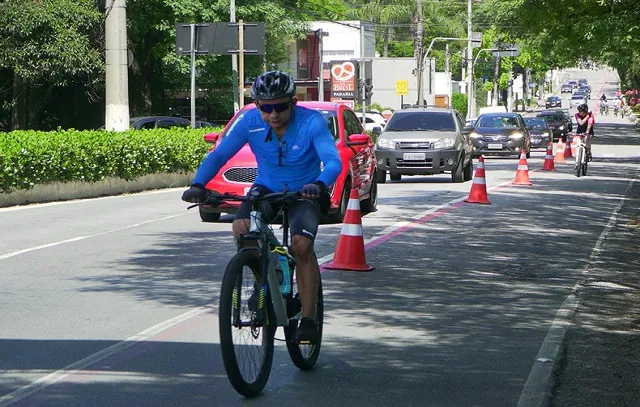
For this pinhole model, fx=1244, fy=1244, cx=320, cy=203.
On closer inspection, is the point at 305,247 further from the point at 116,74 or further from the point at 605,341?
the point at 116,74

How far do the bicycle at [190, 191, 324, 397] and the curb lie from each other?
47.1 ft

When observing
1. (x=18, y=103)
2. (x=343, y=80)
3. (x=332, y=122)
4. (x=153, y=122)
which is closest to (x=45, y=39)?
(x=18, y=103)

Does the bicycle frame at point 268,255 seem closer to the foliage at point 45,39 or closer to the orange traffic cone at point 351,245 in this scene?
the orange traffic cone at point 351,245

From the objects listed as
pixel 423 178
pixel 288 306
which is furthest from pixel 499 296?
pixel 423 178

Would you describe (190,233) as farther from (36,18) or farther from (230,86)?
(230,86)

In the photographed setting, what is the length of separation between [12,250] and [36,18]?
2443 cm

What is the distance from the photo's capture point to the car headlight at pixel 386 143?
26505 mm

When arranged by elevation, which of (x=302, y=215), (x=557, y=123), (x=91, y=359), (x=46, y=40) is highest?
(x=46, y=40)

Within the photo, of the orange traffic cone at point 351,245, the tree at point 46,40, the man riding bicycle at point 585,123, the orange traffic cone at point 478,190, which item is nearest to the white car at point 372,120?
the tree at point 46,40

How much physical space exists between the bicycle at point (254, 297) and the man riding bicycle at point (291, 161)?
3.9 inches

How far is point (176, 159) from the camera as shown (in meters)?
26.5

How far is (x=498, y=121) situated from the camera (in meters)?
39.6

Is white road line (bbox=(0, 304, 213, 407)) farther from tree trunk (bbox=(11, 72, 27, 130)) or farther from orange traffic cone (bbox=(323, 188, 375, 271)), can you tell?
tree trunk (bbox=(11, 72, 27, 130))

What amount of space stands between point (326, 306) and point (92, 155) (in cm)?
1380
